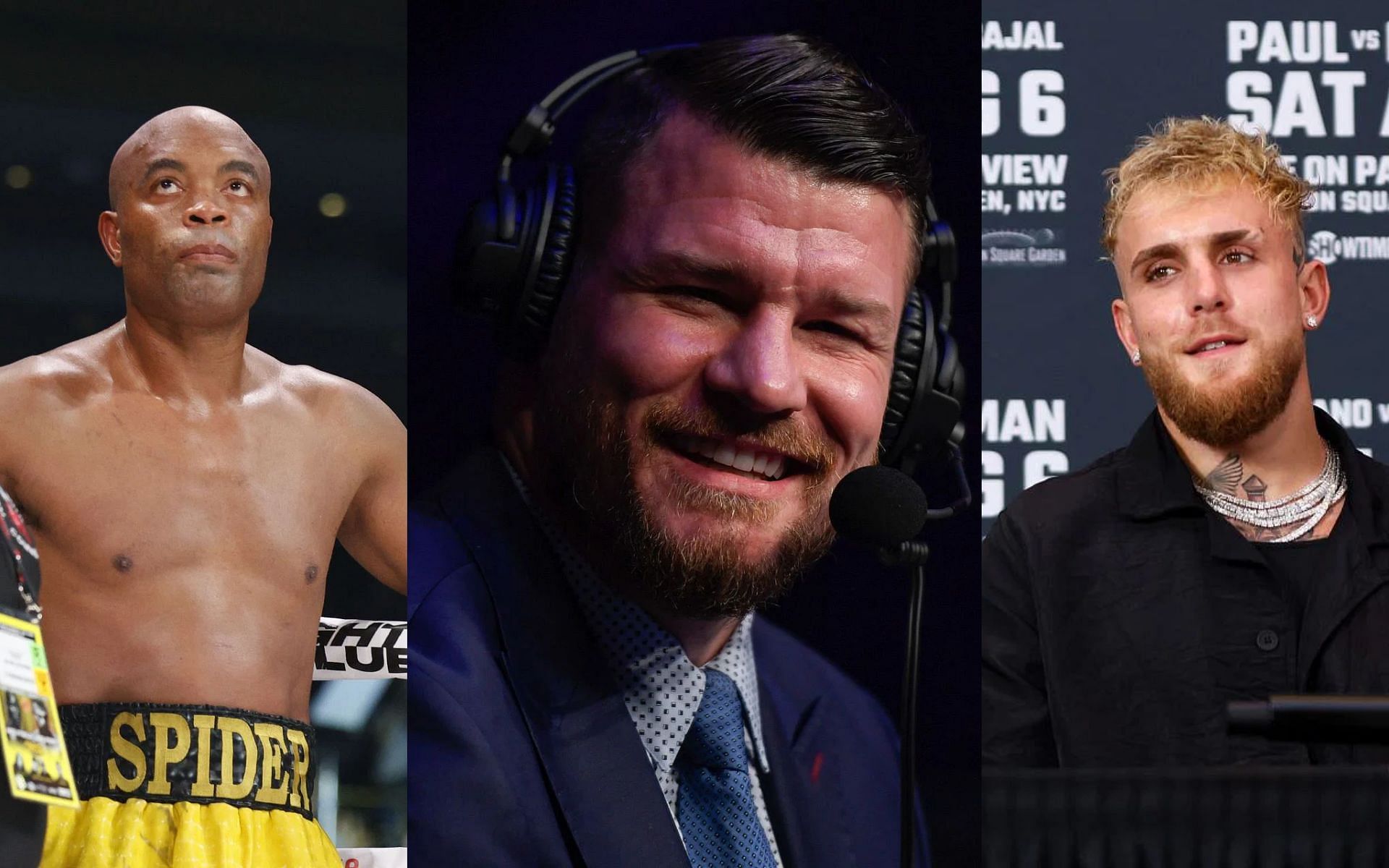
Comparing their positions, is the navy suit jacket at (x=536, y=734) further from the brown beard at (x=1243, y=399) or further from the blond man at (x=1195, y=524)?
the brown beard at (x=1243, y=399)

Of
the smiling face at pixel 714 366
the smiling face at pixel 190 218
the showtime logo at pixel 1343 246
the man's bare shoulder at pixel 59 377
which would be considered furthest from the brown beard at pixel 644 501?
the showtime logo at pixel 1343 246

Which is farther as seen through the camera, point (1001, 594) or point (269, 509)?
point (1001, 594)

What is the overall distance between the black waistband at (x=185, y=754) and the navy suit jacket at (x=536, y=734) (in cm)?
29

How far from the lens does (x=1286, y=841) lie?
2.81 m

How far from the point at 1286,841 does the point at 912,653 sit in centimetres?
97

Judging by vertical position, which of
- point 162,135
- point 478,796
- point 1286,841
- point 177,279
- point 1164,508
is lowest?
point 1286,841

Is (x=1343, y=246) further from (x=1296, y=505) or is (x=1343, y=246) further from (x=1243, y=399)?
(x=1296, y=505)

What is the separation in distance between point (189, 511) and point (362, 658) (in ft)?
1.26

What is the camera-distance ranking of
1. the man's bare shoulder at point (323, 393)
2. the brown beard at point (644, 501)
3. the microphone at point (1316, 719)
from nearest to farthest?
the microphone at point (1316, 719) < the brown beard at point (644, 501) < the man's bare shoulder at point (323, 393)

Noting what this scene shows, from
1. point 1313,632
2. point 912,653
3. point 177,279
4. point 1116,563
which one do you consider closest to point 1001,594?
point 1116,563

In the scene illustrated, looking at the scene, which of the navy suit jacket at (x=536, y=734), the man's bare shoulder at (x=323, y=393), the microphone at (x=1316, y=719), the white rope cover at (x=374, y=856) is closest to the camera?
the microphone at (x=1316, y=719)

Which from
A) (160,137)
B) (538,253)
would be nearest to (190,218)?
(160,137)

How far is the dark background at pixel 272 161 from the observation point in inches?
86.7

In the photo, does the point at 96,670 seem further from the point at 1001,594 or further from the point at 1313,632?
the point at 1313,632
